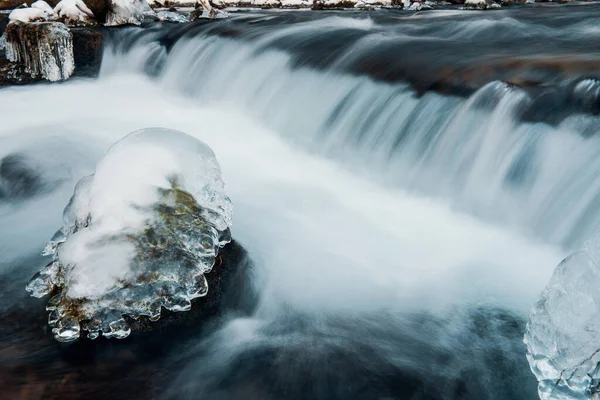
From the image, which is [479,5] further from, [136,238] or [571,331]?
[571,331]

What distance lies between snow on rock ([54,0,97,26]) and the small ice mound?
7317 millimetres

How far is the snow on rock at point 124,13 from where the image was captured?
30.7 feet

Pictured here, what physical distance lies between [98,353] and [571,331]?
1960mm

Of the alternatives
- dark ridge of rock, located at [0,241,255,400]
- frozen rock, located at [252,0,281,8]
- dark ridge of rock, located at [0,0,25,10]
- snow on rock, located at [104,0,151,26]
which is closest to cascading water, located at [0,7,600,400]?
dark ridge of rock, located at [0,241,255,400]

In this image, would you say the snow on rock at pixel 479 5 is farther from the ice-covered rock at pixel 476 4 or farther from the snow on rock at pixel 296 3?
the snow on rock at pixel 296 3

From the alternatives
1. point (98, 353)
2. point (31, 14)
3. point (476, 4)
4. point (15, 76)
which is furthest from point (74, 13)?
point (98, 353)

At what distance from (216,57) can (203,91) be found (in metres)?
0.62

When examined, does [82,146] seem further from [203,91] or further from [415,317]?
[415,317]

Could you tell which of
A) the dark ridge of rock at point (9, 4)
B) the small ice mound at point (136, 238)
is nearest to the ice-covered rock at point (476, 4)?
the small ice mound at point (136, 238)

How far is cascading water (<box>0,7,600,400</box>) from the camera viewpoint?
261 cm

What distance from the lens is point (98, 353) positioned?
2.52 metres

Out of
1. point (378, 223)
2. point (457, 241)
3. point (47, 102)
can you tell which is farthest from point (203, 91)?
point (457, 241)

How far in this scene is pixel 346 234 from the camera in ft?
13.3

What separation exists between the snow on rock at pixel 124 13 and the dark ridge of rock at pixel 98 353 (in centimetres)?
754
